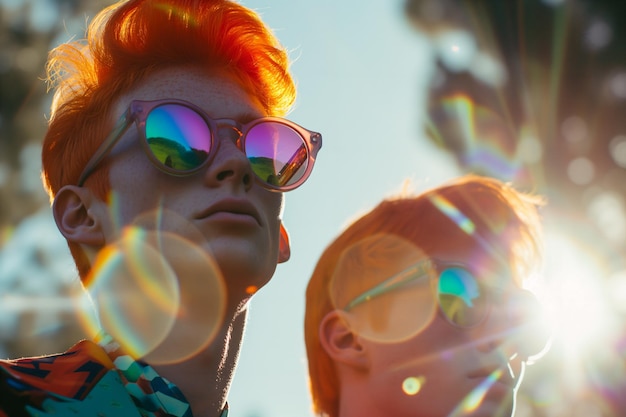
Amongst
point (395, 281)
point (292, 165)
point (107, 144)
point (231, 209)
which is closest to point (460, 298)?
point (395, 281)

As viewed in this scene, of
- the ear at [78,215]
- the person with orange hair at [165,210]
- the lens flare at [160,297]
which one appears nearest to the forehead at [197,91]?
the person with orange hair at [165,210]

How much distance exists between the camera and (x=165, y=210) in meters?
1.93

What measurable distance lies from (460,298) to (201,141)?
3.77ft

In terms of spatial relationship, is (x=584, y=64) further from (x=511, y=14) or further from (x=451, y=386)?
(x=451, y=386)

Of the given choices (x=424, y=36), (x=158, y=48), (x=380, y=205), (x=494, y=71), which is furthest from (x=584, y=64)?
(x=158, y=48)

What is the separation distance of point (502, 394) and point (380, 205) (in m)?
0.89

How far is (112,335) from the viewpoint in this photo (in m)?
1.92

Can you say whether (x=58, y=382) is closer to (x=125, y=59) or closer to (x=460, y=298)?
(x=125, y=59)

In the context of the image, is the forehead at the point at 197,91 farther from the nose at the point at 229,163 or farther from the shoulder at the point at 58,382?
the shoulder at the point at 58,382

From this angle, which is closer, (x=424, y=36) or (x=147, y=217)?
(x=147, y=217)

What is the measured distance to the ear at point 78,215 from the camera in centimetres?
201

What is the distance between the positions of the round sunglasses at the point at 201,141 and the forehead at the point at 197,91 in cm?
9

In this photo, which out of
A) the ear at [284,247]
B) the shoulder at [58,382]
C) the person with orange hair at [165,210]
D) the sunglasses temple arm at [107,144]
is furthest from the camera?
the ear at [284,247]

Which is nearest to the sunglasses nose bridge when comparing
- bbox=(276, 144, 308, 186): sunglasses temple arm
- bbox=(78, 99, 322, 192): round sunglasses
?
bbox=(78, 99, 322, 192): round sunglasses
